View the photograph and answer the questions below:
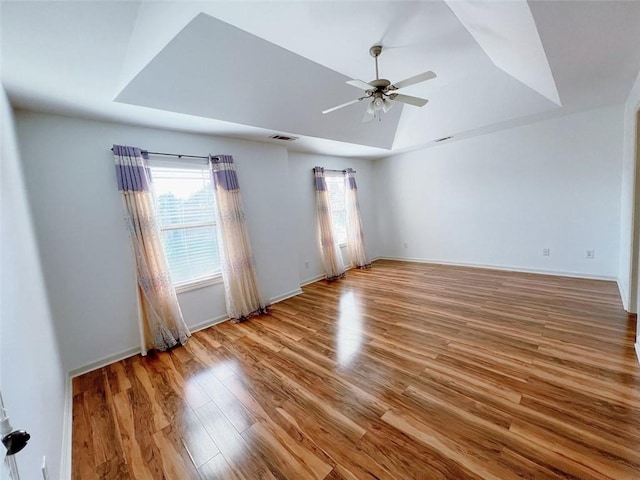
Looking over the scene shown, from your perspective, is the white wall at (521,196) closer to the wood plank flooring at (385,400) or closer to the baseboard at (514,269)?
the baseboard at (514,269)

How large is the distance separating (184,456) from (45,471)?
24.8 inches

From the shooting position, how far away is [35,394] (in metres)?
1.25

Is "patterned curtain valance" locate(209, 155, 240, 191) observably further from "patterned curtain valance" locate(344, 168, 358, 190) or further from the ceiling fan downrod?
"patterned curtain valance" locate(344, 168, 358, 190)

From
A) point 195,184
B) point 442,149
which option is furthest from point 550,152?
point 195,184

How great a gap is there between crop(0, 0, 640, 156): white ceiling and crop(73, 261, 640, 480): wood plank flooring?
2.43 m

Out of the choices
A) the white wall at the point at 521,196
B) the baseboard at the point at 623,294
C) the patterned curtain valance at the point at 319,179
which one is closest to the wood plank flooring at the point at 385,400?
the baseboard at the point at 623,294

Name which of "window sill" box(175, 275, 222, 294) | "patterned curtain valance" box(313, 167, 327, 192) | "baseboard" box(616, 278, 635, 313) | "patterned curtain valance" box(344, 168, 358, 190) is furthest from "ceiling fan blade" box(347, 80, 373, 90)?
"baseboard" box(616, 278, 635, 313)

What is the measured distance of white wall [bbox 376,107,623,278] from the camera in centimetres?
372

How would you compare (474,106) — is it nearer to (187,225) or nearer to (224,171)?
(224,171)

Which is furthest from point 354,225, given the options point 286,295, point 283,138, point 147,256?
point 147,256

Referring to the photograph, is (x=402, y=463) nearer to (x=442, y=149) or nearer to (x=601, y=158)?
(x=601, y=158)

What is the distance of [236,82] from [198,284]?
2.36m

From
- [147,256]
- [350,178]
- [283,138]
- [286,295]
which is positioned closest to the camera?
[147,256]

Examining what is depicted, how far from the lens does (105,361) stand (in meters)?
2.59
